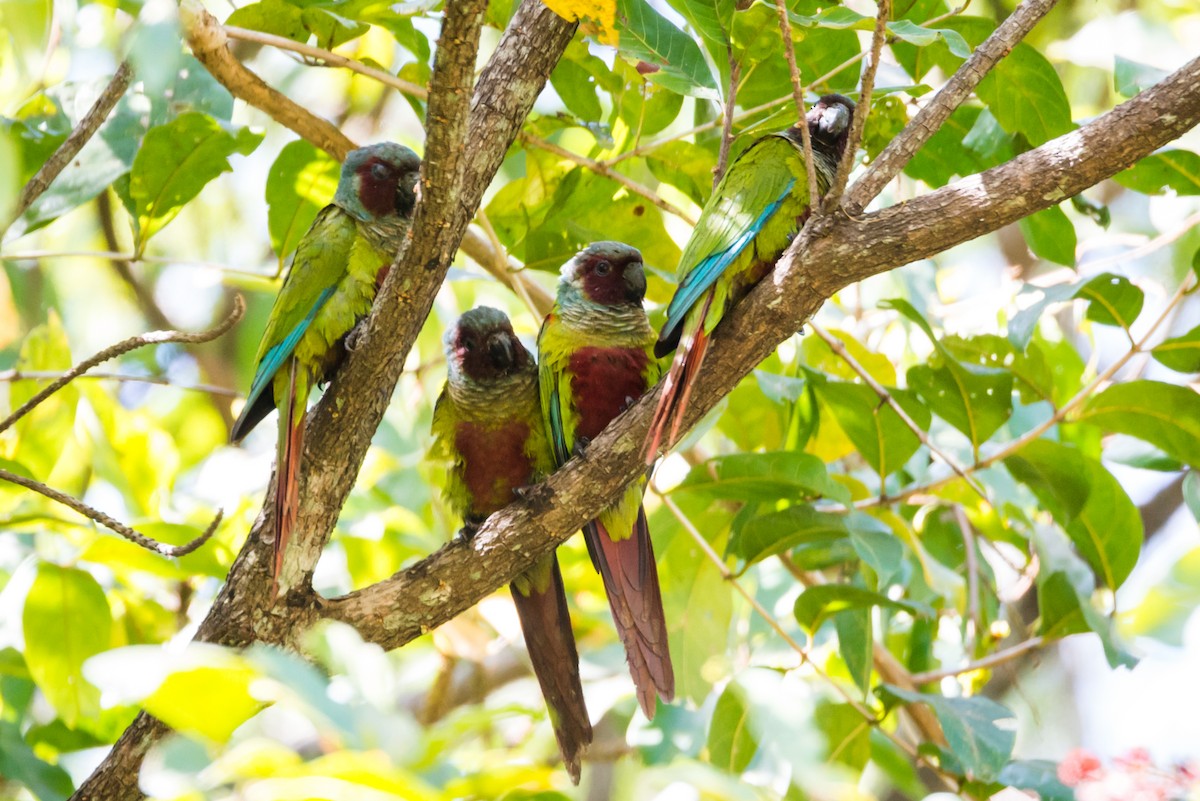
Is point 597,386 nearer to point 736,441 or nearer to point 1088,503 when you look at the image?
point 736,441

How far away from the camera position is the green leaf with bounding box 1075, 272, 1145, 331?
10.5ft

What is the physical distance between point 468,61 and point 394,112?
4.27 meters

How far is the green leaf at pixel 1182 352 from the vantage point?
3223 mm

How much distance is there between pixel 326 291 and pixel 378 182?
1.35 ft

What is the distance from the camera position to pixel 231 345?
560 centimetres

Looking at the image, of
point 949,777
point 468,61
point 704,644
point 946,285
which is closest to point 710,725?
point 704,644

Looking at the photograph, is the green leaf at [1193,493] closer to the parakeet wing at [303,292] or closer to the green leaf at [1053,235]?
the green leaf at [1053,235]

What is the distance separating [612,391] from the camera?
11.0 feet

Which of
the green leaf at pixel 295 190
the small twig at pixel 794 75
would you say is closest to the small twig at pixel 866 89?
the small twig at pixel 794 75

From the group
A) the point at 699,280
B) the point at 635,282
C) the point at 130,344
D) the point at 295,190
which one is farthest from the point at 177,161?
the point at 699,280

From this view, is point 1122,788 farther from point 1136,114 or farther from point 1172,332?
point 1172,332

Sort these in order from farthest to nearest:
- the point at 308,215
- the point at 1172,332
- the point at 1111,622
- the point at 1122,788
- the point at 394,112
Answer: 1. the point at 394,112
2. the point at 1172,332
3. the point at 308,215
4. the point at 1111,622
5. the point at 1122,788

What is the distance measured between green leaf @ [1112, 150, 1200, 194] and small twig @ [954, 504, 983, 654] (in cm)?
140

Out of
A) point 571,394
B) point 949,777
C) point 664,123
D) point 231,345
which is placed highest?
point 231,345
